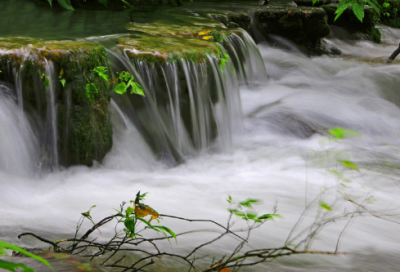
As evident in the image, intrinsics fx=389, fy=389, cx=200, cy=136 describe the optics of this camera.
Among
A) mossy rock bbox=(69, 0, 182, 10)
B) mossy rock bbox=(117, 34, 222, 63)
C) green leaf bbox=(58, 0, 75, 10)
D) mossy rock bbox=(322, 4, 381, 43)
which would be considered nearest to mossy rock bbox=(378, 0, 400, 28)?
mossy rock bbox=(322, 4, 381, 43)

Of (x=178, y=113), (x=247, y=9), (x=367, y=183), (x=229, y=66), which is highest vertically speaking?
(x=247, y=9)

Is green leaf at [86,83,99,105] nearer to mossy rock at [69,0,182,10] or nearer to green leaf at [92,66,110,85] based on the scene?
green leaf at [92,66,110,85]

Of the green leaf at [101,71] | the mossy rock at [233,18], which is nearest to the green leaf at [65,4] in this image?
the mossy rock at [233,18]

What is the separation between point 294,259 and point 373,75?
492cm

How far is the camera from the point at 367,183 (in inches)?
127

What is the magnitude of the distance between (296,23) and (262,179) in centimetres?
506

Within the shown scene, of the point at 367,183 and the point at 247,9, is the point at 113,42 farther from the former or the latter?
the point at 247,9

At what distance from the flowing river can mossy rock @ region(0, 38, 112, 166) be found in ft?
0.41

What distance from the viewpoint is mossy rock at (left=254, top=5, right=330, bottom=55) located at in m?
7.48

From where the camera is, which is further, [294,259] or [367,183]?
[367,183]

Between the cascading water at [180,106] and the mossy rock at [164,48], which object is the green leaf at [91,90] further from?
the mossy rock at [164,48]

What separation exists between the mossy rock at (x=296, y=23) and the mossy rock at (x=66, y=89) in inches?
199

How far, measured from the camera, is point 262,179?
3.37 m

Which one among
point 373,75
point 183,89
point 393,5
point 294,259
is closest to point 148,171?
point 183,89
